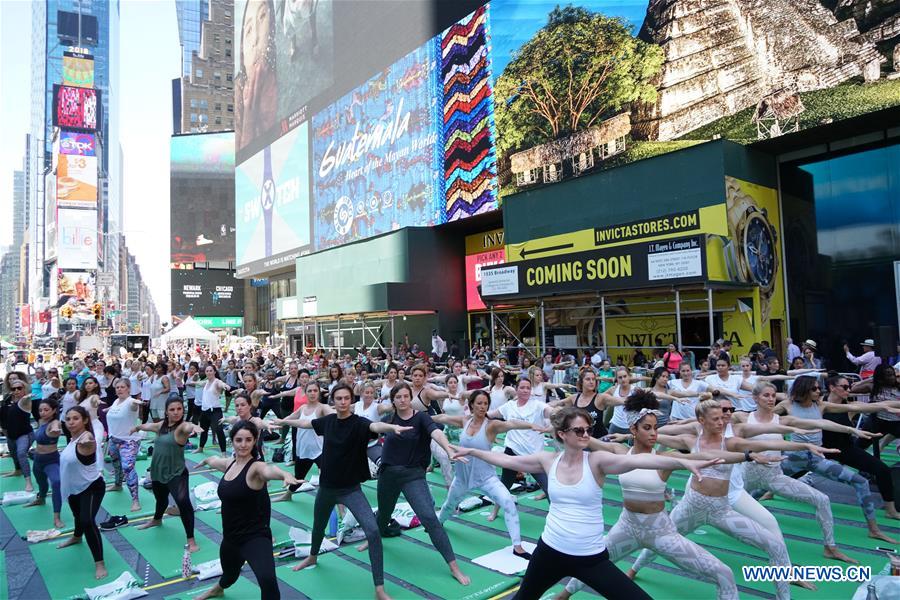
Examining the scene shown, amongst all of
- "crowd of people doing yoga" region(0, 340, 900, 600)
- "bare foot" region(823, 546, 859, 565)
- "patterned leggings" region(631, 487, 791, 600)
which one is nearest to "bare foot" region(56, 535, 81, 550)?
"crowd of people doing yoga" region(0, 340, 900, 600)

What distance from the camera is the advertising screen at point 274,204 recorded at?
45.4m

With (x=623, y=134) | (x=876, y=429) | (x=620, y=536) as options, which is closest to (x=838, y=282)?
(x=623, y=134)

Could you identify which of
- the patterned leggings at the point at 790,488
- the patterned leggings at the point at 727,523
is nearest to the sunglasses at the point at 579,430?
the patterned leggings at the point at 727,523

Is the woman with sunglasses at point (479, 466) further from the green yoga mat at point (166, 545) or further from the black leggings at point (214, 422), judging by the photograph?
the black leggings at point (214, 422)

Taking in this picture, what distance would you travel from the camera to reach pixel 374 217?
36250 mm

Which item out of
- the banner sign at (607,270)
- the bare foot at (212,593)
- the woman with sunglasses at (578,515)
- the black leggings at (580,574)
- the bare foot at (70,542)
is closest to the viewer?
the black leggings at (580,574)

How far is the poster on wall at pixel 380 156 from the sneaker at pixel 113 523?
969 inches

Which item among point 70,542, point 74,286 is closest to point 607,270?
point 70,542

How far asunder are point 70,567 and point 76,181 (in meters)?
102

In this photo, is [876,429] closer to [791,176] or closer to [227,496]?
[227,496]

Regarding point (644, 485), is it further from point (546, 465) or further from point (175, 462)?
point (175, 462)

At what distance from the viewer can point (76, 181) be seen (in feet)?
299

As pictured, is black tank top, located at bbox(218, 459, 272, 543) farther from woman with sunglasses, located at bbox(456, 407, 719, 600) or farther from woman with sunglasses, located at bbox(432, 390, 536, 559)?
woman with sunglasses, located at bbox(432, 390, 536, 559)

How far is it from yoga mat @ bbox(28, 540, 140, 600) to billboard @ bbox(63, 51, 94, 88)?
135736 mm
